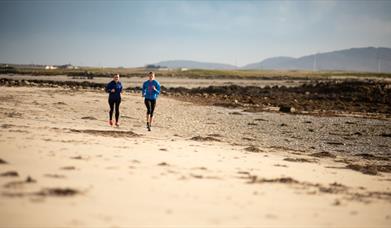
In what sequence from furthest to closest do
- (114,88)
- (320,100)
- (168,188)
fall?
1. (320,100)
2. (114,88)
3. (168,188)

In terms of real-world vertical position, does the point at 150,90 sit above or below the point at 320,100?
above

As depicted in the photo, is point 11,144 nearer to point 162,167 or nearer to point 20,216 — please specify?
point 162,167

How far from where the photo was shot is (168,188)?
6891 mm

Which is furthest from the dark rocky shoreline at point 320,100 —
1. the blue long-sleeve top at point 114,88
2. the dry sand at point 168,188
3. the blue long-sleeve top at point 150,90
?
the dry sand at point 168,188

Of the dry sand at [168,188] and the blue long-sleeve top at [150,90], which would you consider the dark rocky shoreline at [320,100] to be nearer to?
the blue long-sleeve top at [150,90]

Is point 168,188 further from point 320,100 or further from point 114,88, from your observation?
point 320,100

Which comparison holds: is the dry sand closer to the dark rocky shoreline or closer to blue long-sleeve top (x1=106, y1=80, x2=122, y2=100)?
blue long-sleeve top (x1=106, y1=80, x2=122, y2=100)

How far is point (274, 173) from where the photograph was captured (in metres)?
8.81

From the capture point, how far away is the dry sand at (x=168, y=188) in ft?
18.4

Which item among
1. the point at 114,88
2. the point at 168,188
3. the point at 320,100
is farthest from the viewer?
the point at 320,100

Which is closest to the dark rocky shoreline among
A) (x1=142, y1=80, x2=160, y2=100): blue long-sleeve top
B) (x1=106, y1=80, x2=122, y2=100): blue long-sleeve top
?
(x1=142, y1=80, x2=160, y2=100): blue long-sleeve top

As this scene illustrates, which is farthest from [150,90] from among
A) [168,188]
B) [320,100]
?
[320,100]

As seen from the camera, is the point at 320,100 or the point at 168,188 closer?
the point at 168,188

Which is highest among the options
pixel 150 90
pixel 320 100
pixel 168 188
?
pixel 150 90
